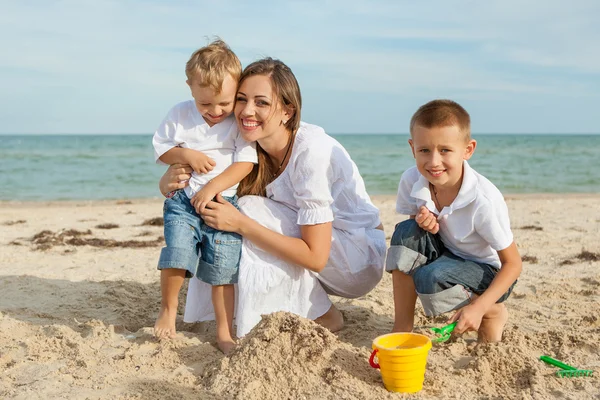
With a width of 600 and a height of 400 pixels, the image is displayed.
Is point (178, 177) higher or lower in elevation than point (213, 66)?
lower

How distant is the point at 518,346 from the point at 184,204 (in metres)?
2.00

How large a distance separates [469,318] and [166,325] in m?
1.70

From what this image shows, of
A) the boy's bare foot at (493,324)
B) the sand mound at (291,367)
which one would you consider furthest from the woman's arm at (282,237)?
the boy's bare foot at (493,324)

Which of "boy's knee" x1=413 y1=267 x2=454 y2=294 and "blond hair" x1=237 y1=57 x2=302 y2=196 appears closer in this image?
"boy's knee" x1=413 y1=267 x2=454 y2=294

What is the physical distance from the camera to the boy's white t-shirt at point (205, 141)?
11.6 ft

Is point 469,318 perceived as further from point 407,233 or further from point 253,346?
point 253,346

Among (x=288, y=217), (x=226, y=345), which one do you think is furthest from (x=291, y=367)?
(x=288, y=217)

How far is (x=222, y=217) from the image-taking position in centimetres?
338

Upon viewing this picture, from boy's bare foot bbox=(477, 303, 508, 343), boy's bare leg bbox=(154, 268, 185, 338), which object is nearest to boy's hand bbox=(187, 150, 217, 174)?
boy's bare leg bbox=(154, 268, 185, 338)

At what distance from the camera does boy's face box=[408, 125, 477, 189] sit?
3148 millimetres

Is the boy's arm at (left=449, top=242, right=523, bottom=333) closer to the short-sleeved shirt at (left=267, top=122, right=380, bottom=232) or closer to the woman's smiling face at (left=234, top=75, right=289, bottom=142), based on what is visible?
the short-sleeved shirt at (left=267, top=122, right=380, bottom=232)

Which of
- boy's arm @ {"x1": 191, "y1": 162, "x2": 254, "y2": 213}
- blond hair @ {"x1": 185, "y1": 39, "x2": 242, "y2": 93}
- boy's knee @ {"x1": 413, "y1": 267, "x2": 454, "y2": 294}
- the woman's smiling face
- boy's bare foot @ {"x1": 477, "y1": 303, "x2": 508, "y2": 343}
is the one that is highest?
blond hair @ {"x1": 185, "y1": 39, "x2": 242, "y2": 93}

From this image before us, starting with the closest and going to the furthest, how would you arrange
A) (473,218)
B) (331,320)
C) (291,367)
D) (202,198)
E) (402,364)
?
(402,364)
(291,367)
(473,218)
(202,198)
(331,320)

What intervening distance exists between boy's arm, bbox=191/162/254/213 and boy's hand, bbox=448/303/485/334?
144cm
